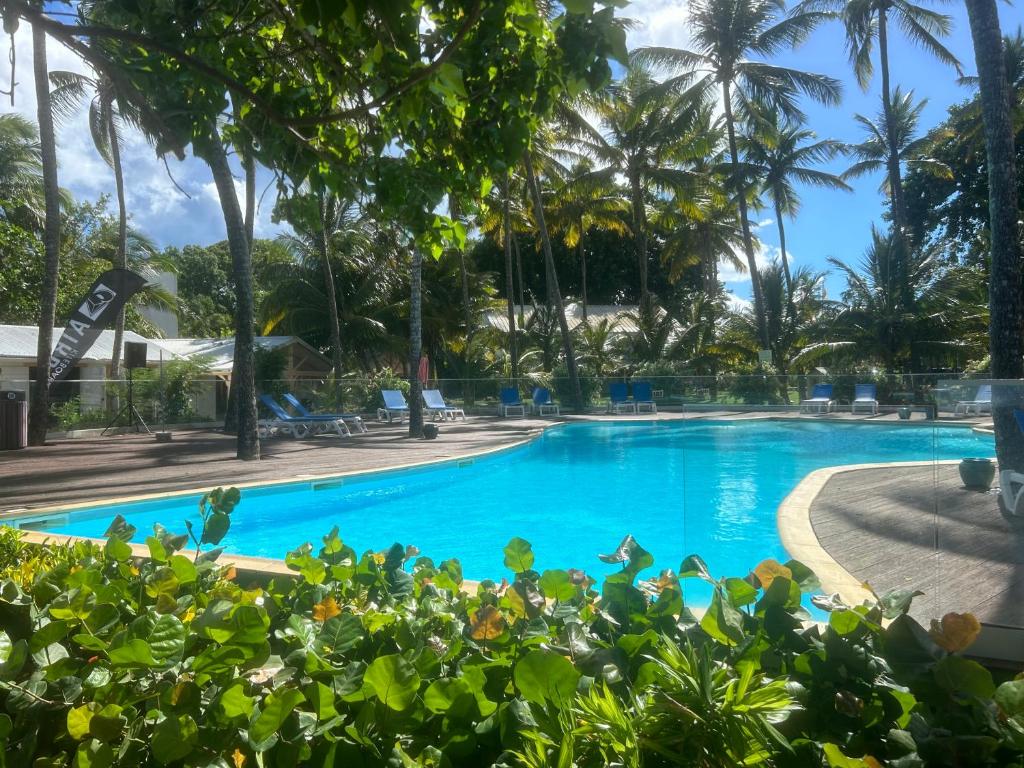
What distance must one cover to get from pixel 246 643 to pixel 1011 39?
1369 inches

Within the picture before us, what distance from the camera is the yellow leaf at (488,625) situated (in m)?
1.43

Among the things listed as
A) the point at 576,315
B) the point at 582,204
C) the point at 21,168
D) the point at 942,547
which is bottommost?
the point at 942,547

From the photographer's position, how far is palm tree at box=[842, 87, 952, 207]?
28609mm

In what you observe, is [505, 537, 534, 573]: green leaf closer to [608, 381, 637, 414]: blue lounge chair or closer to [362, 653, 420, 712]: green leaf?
[362, 653, 420, 712]: green leaf

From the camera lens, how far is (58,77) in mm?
19641

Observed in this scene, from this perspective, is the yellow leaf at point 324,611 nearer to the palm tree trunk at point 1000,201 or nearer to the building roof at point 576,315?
the palm tree trunk at point 1000,201

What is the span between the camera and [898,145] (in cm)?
2936

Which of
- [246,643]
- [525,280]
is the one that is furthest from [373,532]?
[525,280]

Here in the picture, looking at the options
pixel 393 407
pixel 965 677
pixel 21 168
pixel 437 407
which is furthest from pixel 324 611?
pixel 21 168

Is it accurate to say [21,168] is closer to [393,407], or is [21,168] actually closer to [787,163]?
[393,407]

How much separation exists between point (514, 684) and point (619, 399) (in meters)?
21.7

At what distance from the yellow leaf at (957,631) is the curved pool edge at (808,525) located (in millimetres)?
2282

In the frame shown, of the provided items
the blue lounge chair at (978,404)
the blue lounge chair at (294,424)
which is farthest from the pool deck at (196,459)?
the blue lounge chair at (978,404)

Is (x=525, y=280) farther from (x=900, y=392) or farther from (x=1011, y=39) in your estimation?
(x=900, y=392)
